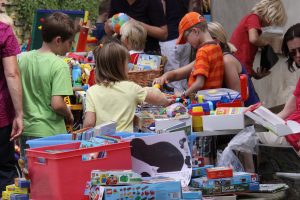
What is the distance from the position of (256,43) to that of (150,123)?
3010mm

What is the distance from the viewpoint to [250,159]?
5.99m

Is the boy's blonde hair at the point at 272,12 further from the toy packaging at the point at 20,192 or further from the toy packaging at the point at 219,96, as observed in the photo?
the toy packaging at the point at 20,192

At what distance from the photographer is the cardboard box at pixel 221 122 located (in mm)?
5627

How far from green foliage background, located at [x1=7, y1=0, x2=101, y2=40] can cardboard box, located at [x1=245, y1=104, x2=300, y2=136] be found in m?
9.94

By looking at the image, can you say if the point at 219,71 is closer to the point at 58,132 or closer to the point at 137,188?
the point at 58,132

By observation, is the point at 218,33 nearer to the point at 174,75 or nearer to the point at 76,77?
the point at 174,75

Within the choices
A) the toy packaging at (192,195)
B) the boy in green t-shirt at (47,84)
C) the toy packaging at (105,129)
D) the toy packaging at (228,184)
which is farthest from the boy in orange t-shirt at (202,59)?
the toy packaging at (192,195)

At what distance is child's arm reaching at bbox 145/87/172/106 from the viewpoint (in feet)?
20.2

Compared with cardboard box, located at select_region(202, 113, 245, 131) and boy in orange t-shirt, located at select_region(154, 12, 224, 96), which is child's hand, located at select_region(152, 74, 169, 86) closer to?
boy in orange t-shirt, located at select_region(154, 12, 224, 96)

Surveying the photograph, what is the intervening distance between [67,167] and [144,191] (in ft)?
1.46

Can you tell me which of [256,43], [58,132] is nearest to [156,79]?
[58,132]

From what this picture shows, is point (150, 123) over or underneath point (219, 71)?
underneath

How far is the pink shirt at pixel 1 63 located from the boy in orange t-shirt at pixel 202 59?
52.2 inches

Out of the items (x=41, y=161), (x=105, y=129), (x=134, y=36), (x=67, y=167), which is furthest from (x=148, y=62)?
(x=67, y=167)
